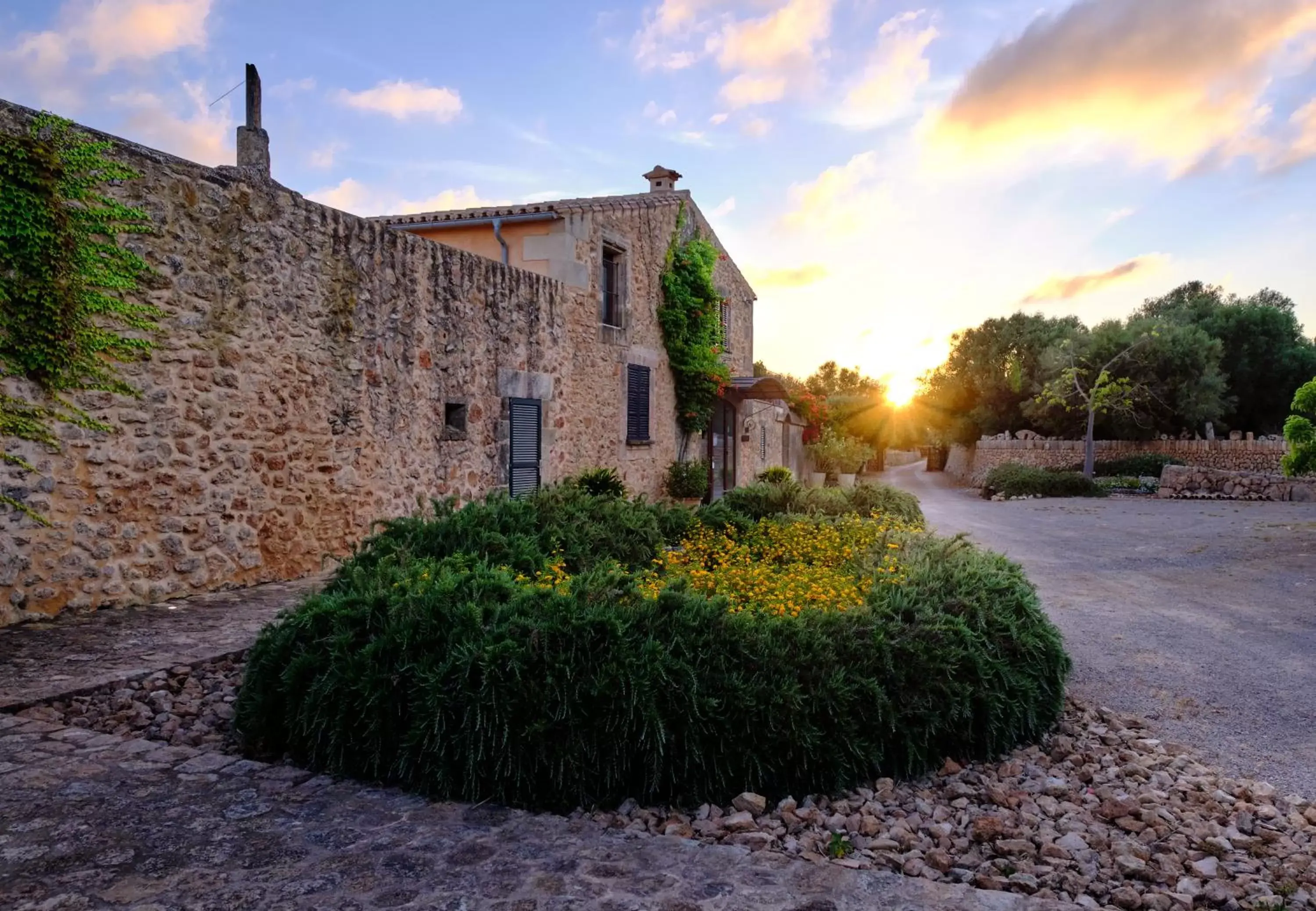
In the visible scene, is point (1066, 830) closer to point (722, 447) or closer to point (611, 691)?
point (611, 691)

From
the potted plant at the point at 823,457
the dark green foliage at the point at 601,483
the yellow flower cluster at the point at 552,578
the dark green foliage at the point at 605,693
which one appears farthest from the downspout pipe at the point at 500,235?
A: the potted plant at the point at 823,457

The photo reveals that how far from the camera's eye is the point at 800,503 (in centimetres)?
863

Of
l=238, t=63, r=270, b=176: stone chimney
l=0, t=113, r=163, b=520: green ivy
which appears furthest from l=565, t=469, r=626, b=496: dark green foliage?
l=0, t=113, r=163, b=520: green ivy

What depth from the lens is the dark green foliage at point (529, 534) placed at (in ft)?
16.3

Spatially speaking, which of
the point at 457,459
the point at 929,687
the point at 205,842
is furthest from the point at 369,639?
the point at 457,459

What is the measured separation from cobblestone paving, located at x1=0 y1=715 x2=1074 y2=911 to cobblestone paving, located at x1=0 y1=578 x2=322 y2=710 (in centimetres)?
117

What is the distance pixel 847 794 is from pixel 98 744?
3023mm

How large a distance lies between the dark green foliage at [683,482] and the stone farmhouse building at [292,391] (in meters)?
2.54

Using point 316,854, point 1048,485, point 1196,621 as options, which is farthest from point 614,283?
point 1048,485

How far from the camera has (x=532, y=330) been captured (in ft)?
34.0

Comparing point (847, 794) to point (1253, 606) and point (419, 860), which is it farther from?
point (1253, 606)

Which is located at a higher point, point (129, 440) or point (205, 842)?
point (129, 440)

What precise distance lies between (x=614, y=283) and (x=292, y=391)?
6.58m

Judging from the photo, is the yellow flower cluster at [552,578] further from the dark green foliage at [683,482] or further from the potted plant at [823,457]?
the potted plant at [823,457]
